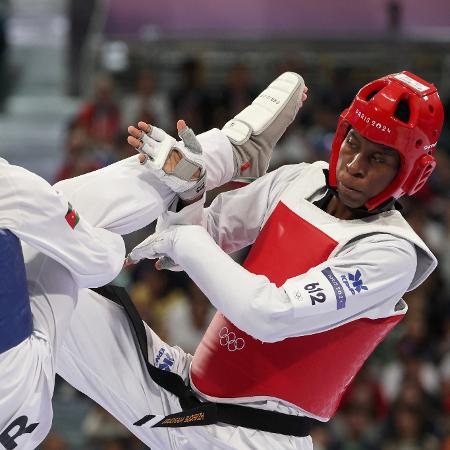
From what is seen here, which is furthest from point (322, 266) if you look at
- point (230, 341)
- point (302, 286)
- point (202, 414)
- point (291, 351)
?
point (202, 414)

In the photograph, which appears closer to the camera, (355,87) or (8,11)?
(355,87)

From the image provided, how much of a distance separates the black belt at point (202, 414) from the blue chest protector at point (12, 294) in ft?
2.54

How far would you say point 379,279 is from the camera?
12.7 feet

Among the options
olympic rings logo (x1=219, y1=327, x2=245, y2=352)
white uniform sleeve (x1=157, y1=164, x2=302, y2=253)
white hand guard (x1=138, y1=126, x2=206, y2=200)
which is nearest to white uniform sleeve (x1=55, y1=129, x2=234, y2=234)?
white hand guard (x1=138, y1=126, x2=206, y2=200)

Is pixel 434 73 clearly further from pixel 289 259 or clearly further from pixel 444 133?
pixel 289 259

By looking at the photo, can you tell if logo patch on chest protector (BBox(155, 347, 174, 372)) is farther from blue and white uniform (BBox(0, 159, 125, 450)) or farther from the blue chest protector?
the blue chest protector

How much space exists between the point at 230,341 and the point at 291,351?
289mm

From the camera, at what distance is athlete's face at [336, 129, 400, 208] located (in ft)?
13.3

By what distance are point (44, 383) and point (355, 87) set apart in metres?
7.56

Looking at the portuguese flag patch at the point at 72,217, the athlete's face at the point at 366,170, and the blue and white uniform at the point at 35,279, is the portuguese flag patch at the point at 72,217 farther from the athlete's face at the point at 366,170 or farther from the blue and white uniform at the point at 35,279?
the athlete's face at the point at 366,170

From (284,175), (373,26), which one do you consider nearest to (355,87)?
(373,26)

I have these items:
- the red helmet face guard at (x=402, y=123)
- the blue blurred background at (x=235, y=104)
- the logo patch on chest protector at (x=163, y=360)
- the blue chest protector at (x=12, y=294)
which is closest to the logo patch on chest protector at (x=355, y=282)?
the red helmet face guard at (x=402, y=123)

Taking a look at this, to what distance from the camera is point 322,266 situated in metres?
3.90

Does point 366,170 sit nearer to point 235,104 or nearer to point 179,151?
point 179,151
